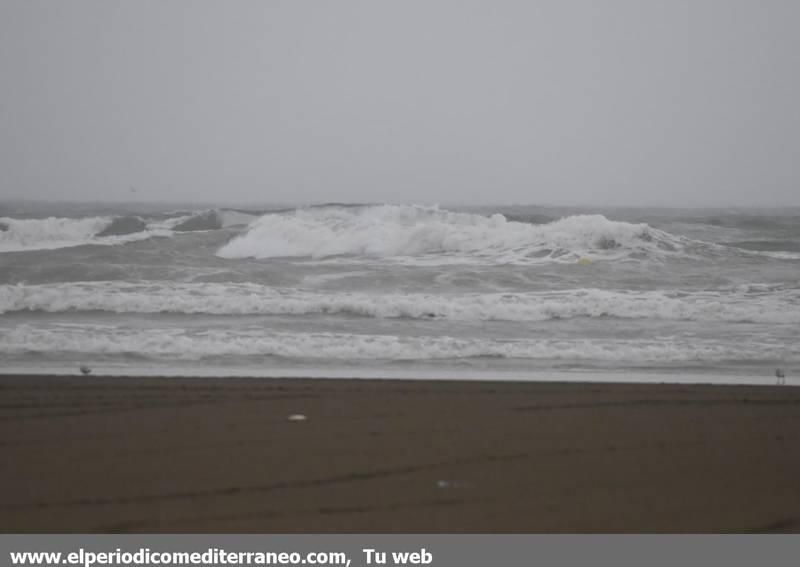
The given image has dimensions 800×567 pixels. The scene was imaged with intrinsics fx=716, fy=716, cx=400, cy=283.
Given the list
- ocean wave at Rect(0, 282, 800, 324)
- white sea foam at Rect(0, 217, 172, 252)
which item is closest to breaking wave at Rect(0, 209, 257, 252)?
white sea foam at Rect(0, 217, 172, 252)

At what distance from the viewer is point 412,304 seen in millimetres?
9133

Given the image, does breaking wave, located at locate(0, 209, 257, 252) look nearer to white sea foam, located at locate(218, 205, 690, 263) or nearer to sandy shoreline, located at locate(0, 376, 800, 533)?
white sea foam, located at locate(218, 205, 690, 263)

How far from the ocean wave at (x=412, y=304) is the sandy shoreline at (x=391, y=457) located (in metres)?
3.42

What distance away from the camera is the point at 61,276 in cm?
1132

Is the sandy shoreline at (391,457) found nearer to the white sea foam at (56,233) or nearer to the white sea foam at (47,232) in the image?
the white sea foam at (56,233)

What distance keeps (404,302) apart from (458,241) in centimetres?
688

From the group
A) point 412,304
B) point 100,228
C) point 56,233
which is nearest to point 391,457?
point 412,304

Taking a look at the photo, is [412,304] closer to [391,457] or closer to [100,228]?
[391,457]

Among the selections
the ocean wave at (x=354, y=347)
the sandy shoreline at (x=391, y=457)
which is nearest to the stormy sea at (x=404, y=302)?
the ocean wave at (x=354, y=347)

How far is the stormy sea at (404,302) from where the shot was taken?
6.77 m

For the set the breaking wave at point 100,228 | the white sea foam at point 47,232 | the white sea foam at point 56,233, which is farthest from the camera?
the breaking wave at point 100,228

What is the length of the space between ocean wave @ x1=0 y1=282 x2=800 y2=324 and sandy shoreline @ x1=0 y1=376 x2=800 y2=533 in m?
3.42
